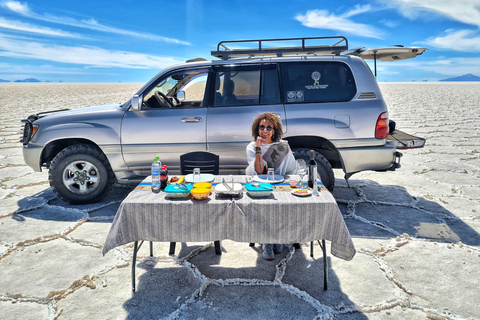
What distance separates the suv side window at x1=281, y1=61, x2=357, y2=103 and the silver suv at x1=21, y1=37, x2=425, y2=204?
0.01 meters

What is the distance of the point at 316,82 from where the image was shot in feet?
15.1

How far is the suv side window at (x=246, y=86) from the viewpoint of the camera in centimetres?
463

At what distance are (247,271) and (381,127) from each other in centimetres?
248

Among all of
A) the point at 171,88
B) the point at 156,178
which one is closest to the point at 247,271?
the point at 156,178

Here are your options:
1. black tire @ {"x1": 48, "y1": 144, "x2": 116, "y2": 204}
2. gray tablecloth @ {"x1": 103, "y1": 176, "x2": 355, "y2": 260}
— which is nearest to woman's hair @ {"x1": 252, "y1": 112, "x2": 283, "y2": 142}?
gray tablecloth @ {"x1": 103, "y1": 176, "x2": 355, "y2": 260}

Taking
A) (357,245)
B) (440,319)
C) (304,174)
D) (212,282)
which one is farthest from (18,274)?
(440,319)

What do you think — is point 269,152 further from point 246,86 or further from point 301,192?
point 246,86

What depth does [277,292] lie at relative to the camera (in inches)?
112

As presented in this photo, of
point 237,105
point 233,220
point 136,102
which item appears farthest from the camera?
point 237,105

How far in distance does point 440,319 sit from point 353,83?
2.86 meters

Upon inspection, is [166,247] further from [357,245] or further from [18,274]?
[357,245]

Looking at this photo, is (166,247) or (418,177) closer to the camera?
(166,247)

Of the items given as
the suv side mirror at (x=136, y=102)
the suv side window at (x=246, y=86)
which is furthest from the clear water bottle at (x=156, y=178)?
the suv side window at (x=246, y=86)

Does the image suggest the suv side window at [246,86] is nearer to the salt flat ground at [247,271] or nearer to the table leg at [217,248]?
the salt flat ground at [247,271]
